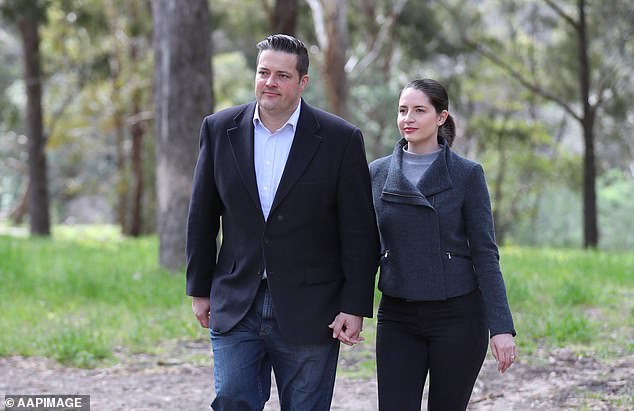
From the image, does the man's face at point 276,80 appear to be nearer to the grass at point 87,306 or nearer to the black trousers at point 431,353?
the black trousers at point 431,353

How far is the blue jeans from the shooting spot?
12.0 feet

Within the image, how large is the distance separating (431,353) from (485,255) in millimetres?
449

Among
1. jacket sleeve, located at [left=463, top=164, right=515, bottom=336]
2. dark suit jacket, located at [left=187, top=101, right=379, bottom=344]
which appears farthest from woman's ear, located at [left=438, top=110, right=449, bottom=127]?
dark suit jacket, located at [left=187, top=101, right=379, bottom=344]

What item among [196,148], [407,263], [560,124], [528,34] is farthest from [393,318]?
[560,124]

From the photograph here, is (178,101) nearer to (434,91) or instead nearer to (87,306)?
(87,306)

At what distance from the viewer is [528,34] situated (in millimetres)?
34219

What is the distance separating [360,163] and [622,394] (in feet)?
10.2

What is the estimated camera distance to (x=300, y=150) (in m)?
3.70

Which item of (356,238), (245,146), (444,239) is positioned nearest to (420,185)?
(444,239)

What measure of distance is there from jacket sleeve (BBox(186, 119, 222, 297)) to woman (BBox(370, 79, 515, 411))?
70 centimetres

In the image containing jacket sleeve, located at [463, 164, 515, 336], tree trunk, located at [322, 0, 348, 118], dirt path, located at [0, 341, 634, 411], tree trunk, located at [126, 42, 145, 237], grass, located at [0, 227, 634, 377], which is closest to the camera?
jacket sleeve, located at [463, 164, 515, 336]

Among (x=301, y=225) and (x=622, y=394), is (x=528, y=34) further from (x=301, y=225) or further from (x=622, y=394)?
(x=301, y=225)

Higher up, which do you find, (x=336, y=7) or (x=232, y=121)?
(x=336, y=7)

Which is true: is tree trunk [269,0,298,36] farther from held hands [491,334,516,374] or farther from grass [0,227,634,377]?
held hands [491,334,516,374]
